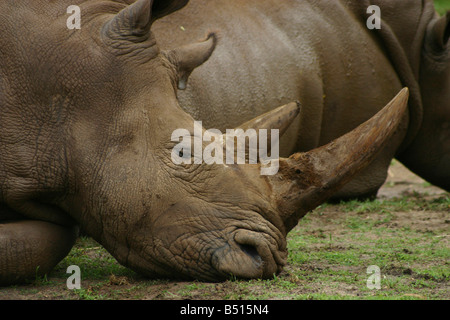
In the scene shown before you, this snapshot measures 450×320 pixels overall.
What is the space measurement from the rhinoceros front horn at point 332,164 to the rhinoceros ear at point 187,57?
2.91ft

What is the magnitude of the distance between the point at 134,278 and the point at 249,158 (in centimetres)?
81

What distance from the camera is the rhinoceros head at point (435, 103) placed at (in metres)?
6.29

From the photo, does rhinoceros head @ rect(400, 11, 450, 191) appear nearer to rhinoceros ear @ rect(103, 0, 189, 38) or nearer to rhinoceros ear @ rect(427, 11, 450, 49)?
rhinoceros ear @ rect(427, 11, 450, 49)

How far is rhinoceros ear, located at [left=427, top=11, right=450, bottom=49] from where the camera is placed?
6.17 m

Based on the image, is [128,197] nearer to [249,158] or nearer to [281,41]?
[249,158]

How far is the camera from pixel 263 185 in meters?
3.60

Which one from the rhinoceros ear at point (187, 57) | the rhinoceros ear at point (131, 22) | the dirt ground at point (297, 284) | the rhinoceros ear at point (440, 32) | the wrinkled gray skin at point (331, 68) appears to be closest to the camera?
the dirt ground at point (297, 284)

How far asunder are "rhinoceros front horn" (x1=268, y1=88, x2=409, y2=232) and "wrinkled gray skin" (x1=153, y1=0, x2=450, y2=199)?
173 centimetres

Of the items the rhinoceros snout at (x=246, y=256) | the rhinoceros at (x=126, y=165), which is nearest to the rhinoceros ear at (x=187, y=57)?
the rhinoceros at (x=126, y=165)

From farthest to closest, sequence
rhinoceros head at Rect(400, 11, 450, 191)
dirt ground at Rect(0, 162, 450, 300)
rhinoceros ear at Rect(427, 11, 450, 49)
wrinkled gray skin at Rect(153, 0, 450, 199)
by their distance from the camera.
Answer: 1. rhinoceros head at Rect(400, 11, 450, 191)
2. rhinoceros ear at Rect(427, 11, 450, 49)
3. wrinkled gray skin at Rect(153, 0, 450, 199)
4. dirt ground at Rect(0, 162, 450, 300)

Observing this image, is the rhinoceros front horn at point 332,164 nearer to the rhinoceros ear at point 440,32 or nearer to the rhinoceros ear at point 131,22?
the rhinoceros ear at point 131,22

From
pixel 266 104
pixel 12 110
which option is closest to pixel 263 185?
pixel 12 110

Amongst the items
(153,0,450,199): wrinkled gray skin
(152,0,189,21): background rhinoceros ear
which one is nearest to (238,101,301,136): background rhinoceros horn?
(152,0,189,21): background rhinoceros ear

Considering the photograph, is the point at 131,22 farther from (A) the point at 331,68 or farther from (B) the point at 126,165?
(A) the point at 331,68
